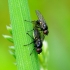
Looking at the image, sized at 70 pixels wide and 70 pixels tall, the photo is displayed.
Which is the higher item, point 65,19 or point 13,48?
point 65,19

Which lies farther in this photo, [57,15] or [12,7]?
[57,15]

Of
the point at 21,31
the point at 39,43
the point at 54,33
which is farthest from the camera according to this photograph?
the point at 54,33

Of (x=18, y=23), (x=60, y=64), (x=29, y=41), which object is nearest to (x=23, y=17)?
(x=18, y=23)

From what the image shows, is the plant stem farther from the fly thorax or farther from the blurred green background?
the blurred green background

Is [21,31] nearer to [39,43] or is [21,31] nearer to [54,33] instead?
[39,43]

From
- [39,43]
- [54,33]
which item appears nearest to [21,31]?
[39,43]

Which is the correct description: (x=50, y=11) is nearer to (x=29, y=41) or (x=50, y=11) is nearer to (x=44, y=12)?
(x=44, y=12)

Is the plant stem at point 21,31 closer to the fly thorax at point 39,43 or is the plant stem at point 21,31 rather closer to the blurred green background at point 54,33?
the fly thorax at point 39,43
